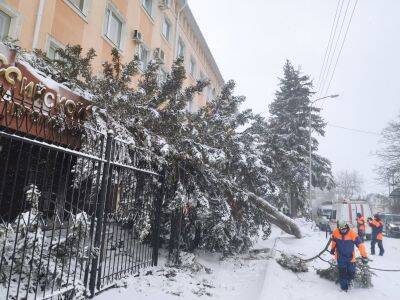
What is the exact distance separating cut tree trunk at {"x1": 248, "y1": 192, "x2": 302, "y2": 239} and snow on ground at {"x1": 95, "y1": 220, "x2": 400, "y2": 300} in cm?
154

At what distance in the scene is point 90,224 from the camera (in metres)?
4.64

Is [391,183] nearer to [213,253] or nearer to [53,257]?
[213,253]

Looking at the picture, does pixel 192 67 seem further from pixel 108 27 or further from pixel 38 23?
pixel 38 23

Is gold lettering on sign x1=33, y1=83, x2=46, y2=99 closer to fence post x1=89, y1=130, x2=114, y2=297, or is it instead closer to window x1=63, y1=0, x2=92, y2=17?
fence post x1=89, y1=130, x2=114, y2=297

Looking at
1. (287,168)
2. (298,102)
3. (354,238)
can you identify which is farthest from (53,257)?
(298,102)

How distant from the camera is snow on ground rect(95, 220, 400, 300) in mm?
5486

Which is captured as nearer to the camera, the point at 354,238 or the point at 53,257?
the point at 53,257

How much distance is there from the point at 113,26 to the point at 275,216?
10.1 metres

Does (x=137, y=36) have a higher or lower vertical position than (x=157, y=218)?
higher

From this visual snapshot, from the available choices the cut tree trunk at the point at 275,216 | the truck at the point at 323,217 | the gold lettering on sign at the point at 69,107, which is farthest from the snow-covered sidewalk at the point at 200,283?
the truck at the point at 323,217

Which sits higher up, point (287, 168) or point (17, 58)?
point (17, 58)

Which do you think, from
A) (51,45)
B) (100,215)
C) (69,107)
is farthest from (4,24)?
(100,215)

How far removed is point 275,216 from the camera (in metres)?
12.0

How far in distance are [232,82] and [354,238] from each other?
4.96 metres
